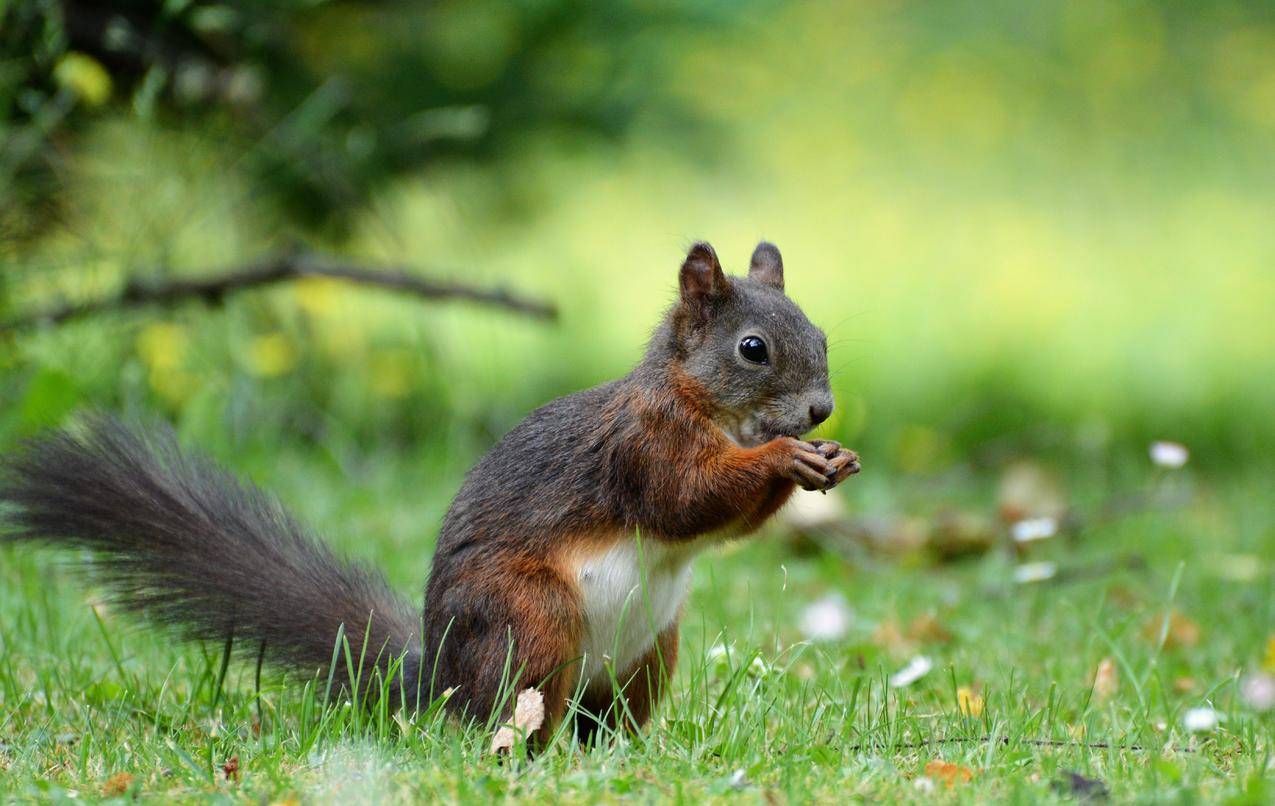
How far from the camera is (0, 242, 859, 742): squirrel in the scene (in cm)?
229

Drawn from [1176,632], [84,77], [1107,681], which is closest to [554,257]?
[84,77]

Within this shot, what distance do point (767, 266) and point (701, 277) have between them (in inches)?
12.2

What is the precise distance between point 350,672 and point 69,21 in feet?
9.75

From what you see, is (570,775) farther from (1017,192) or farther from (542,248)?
(1017,192)

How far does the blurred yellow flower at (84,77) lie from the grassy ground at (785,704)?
1.13 metres

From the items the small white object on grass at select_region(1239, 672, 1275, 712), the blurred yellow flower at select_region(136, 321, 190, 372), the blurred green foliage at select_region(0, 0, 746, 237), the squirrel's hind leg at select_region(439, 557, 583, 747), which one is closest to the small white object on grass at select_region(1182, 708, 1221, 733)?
the small white object on grass at select_region(1239, 672, 1275, 712)

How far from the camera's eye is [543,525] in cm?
236

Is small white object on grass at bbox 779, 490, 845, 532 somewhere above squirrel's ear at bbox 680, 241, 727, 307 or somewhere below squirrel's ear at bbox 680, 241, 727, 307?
below

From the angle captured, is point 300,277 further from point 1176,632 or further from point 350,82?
point 1176,632

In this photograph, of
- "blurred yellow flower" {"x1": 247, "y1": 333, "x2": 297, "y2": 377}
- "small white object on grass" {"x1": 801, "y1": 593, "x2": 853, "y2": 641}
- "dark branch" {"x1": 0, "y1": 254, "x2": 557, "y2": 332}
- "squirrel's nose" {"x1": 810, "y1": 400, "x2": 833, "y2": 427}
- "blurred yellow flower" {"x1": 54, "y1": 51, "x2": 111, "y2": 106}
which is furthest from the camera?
"blurred yellow flower" {"x1": 247, "y1": 333, "x2": 297, "y2": 377}

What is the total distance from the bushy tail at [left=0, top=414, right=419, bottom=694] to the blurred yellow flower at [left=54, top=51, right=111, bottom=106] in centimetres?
165

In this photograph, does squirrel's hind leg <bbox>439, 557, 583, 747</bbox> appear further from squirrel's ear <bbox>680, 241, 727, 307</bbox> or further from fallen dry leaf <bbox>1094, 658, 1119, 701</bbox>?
fallen dry leaf <bbox>1094, 658, 1119, 701</bbox>

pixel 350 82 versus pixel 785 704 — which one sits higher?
pixel 350 82

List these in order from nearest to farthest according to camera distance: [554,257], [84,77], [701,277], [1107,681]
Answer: [701,277] → [1107,681] → [84,77] → [554,257]
